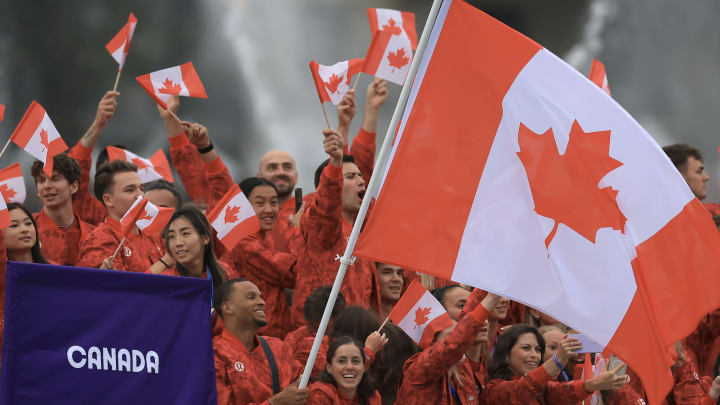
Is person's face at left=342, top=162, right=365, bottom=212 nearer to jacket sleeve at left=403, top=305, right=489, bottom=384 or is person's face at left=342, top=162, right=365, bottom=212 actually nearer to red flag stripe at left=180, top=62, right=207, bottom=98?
red flag stripe at left=180, top=62, right=207, bottom=98

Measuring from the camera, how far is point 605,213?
231 inches

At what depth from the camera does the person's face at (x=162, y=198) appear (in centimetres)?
875

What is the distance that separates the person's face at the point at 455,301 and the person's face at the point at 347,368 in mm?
1546

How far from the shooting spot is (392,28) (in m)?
8.66

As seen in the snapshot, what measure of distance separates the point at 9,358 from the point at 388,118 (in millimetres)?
7987

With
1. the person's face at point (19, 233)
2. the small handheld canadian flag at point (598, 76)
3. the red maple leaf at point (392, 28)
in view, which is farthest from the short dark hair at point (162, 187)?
the small handheld canadian flag at point (598, 76)

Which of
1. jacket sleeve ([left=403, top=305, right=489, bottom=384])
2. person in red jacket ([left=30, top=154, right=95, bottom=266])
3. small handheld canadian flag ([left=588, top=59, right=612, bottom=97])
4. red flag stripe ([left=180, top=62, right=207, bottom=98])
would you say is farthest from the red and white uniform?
small handheld canadian flag ([left=588, top=59, right=612, bottom=97])

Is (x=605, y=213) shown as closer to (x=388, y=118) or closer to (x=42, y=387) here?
(x=42, y=387)

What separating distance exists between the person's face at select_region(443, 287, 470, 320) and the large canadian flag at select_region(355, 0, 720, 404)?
2322 millimetres

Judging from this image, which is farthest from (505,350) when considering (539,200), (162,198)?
(162,198)

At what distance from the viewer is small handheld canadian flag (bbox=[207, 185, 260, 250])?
25.6 feet

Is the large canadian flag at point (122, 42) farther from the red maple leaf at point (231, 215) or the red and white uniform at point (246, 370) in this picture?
the red and white uniform at point (246, 370)

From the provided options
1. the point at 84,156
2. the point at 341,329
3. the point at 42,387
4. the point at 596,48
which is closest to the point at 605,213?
the point at 341,329

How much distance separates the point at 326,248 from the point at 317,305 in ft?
1.94
